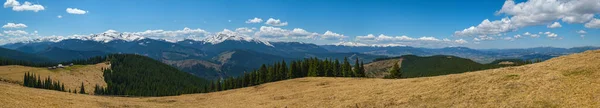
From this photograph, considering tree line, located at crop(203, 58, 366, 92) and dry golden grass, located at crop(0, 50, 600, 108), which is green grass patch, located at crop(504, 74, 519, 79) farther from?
tree line, located at crop(203, 58, 366, 92)

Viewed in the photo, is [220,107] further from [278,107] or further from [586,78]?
[586,78]

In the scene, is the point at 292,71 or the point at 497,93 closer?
the point at 497,93

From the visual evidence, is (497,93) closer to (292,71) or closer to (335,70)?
(335,70)

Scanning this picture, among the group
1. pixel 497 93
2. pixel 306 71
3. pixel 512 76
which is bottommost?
pixel 306 71

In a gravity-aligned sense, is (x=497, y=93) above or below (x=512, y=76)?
below

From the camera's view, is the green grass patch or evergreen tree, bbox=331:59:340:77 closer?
the green grass patch

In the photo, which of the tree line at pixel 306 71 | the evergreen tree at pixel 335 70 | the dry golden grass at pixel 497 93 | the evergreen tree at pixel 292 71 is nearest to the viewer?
the dry golden grass at pixel 497 93

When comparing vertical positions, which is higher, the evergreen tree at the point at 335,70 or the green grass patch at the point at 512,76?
the green grass patch at the point at 512,76

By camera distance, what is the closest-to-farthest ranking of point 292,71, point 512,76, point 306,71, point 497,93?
point 497,93 < point 512,76 < point 292,71 < point 306,71

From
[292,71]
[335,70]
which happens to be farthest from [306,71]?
[335,70]

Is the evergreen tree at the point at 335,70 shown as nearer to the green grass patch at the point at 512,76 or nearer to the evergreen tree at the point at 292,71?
the evergreen tree at the point at 292,71

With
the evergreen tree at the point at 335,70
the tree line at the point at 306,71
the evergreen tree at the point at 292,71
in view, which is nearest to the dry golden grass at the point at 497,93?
the tree line at the point at 306,71

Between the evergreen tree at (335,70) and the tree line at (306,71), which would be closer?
the tree line at (306,71)

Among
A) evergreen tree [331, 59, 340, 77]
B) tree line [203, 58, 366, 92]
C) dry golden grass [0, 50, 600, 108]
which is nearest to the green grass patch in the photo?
dry golden grass [0, 50, 600, 108]
